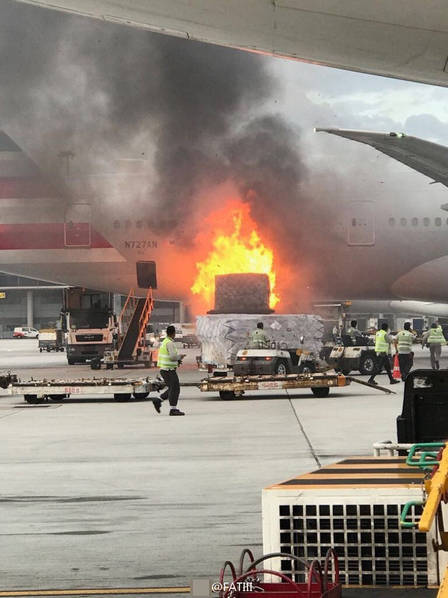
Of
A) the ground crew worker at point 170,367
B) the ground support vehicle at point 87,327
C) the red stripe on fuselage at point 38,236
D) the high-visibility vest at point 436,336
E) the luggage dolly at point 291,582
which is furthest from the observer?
the ground support vehicle at point 87,327

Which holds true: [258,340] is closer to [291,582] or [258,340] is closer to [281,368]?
[281,368]

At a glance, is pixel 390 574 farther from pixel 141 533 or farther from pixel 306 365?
pixel 306 365

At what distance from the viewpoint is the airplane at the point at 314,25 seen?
7145 mm

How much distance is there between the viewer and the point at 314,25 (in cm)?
745

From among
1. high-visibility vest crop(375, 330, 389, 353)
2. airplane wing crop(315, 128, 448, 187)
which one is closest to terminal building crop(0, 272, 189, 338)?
high-visibility vest crop(375, 330, 389, 353)

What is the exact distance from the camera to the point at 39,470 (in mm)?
12781

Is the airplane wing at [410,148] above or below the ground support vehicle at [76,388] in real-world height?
above

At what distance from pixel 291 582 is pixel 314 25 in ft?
12.3

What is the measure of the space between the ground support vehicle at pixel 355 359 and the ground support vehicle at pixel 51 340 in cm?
3562

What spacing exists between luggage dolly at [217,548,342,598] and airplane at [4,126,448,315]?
1130 inches

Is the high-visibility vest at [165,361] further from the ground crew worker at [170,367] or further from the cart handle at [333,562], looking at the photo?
the cart handle at [333,562]

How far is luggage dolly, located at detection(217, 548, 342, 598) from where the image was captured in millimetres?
5625

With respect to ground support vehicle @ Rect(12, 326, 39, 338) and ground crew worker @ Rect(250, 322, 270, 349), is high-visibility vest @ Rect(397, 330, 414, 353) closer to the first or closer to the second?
ground crew worker @ Rect(250, 322, 270, 349)

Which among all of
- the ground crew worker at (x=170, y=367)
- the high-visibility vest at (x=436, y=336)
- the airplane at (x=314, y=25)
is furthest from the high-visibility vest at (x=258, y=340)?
the airplane at (x=314, y=25)
